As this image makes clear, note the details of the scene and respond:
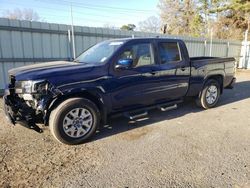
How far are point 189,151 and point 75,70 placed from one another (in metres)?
2.40

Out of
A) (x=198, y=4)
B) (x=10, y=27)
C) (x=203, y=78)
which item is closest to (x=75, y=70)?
(x=203, y=78)

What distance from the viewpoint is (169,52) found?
16.9 feet

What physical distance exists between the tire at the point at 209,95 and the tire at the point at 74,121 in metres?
3.20

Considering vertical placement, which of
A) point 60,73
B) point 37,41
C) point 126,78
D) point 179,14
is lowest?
point 126,78

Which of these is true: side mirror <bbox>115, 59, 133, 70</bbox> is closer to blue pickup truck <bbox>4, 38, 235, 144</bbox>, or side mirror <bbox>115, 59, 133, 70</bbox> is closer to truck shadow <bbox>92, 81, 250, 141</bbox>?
blue pickup truck <bbox>4, 38, 235, 144</bbox>

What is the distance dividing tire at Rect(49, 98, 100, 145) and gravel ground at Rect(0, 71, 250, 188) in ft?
0.58

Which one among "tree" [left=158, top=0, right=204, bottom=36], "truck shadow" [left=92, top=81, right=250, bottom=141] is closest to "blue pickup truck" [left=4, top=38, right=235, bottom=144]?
"truck shadow" [left=92, top=81, right=250, bottom=141]

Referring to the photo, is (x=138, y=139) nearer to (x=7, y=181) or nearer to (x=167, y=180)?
(x=167, y=180)

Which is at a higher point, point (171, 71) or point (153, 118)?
point (171, 71)

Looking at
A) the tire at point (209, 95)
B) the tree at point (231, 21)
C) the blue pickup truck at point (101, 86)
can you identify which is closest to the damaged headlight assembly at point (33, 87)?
the blue pickup truck at point (101, 86)

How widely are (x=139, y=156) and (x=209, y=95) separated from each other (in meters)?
3.48

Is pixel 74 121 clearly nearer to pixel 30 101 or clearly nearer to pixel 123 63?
pixel 30 101

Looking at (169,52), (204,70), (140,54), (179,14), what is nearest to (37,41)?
(140,54)

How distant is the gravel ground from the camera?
9.48ft
